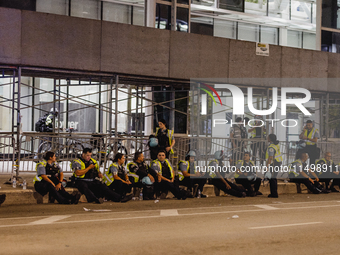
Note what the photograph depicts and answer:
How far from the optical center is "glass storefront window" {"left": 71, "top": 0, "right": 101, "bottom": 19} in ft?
65.0

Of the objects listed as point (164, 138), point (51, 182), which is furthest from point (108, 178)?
point (164, 138)

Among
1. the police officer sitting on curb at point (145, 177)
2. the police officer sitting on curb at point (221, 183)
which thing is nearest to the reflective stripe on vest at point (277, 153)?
the police officer sitting on curb at point (221, 183)

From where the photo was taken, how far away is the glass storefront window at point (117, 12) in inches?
800

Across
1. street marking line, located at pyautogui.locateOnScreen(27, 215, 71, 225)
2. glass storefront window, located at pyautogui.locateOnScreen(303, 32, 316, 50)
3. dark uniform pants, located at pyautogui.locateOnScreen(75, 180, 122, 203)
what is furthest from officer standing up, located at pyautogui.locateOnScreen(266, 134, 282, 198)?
glass storefront window, located at pyautogui.locateOnScreen(303, 32, 316, 50)

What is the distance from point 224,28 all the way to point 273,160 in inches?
409

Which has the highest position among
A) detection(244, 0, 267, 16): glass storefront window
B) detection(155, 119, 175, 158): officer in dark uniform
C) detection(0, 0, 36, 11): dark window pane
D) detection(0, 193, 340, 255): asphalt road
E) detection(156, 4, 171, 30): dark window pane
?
detection(244, 0, 267, 16): glass storefront window

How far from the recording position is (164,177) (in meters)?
12.3

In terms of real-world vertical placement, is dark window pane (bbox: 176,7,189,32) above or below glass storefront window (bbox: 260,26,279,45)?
below

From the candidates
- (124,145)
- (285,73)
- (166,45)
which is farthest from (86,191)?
(285,73)

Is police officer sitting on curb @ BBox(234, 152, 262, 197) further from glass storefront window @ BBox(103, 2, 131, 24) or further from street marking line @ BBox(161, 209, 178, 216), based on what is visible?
glass storefront window @ BBox(103, 2, 131, 24)

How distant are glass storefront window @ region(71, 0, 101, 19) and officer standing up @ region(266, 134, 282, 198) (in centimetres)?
1019

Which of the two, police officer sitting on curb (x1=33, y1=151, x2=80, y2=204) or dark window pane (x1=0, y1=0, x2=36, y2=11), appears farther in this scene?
dark window pane (x1=0, y1=0, x2=36, y2=11)

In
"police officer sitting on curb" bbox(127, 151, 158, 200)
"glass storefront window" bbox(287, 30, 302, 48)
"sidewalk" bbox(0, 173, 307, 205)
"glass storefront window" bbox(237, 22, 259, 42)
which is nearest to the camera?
"sidewalk" bbox(0, 173, 307, 205)

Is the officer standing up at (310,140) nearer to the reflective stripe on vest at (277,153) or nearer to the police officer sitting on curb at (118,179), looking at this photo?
the reflective stripe on vest at (277,153)
